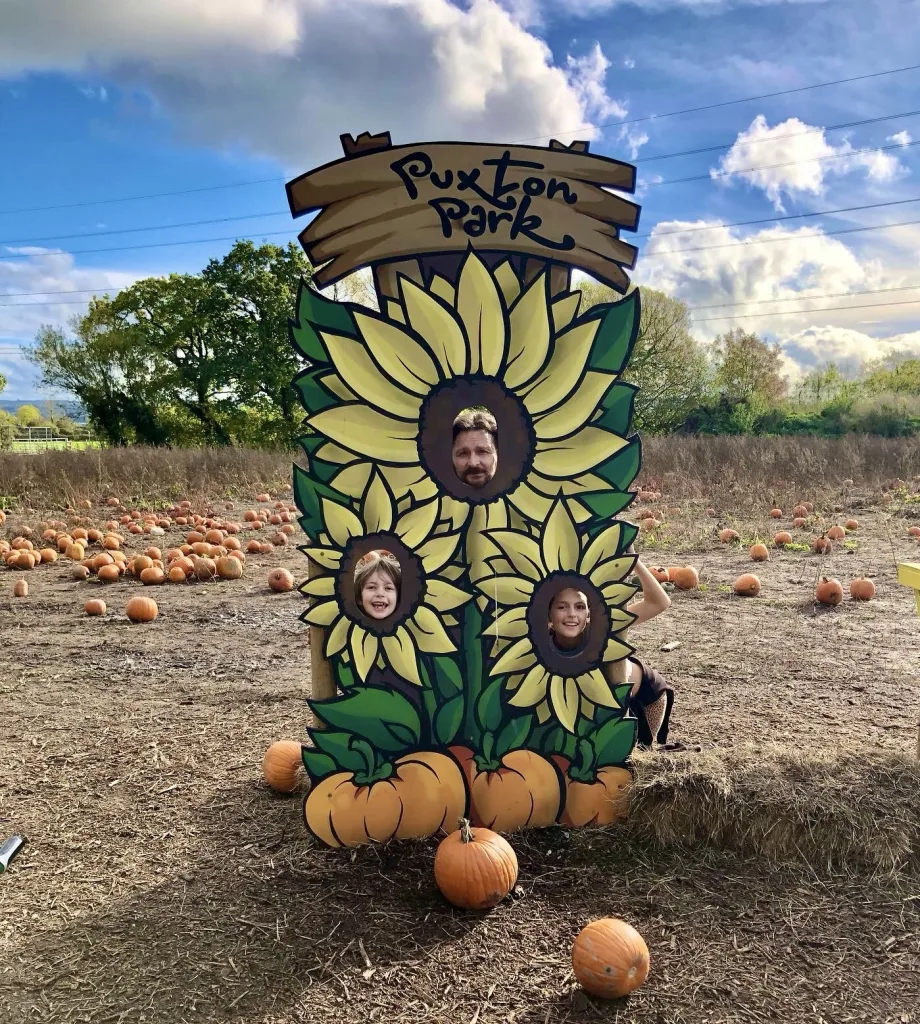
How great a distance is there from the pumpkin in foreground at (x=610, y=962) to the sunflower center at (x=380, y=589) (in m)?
1.29

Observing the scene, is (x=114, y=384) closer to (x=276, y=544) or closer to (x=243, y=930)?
(x=276, y=544)

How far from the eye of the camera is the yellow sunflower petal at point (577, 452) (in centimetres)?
305

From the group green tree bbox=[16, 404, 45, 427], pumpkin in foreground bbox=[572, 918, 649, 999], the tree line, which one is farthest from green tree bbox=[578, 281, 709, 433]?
green tree bbox=[16, 404, 45, 427]

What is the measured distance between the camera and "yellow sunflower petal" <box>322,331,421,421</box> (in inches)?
115

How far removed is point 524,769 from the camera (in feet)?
10.2

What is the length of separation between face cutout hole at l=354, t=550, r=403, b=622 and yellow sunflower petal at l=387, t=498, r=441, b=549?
0.31 feet

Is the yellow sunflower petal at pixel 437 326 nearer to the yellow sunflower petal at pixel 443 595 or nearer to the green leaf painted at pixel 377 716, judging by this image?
the yellow sunflower petal at pixel 443 595

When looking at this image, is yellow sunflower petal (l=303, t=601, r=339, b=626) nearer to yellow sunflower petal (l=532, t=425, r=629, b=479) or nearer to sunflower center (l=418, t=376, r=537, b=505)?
sunflower center (l=418, t=376, r=537, b=505)

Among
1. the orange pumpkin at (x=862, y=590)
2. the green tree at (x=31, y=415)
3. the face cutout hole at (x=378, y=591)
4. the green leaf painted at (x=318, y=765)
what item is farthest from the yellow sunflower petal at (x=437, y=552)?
the green tree at (x=31, y=415)

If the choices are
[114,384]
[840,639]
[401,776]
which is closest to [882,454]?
[840,639]

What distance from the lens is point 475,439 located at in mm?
2990

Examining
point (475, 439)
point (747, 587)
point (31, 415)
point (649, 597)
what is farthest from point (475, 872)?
point (31, 415)

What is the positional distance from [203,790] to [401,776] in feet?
3.84

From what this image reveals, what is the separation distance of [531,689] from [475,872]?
75cm
